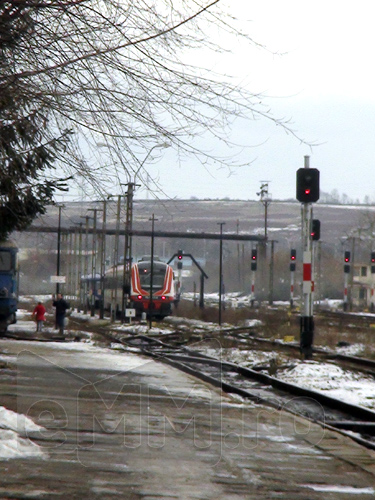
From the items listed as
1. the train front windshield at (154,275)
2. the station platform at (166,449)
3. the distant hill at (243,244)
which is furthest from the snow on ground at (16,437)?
the distant hill at (243,244)

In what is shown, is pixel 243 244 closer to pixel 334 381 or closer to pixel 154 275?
pixel 154 275

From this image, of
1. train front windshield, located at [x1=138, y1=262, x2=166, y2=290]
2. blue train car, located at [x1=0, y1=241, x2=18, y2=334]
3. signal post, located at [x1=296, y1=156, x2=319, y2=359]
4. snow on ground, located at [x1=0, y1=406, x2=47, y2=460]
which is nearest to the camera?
snow on ground, located at [x1=0, y1=406, x2=47, y2=460]

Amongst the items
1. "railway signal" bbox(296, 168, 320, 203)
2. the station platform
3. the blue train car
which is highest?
"railway signal" bbox(296, 168, 320, 203)

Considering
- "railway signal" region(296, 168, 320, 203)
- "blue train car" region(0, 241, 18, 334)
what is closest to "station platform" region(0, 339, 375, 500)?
"railway signal" region(296, 168, 320, 203)

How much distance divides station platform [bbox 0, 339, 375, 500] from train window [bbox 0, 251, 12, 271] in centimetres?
1862

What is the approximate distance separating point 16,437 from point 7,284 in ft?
76.2

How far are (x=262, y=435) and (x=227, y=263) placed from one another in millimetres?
99262

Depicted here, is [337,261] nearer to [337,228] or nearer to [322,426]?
[337,228]

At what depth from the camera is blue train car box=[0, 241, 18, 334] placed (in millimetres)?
29266

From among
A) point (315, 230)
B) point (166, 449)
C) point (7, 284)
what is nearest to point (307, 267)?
point (315, 230)

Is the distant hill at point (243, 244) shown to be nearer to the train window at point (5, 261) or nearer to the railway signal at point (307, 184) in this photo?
the train window at point (5, 261)

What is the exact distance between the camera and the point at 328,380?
14.8m

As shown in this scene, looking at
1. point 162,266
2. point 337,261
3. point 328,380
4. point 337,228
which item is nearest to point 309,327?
point 328,380

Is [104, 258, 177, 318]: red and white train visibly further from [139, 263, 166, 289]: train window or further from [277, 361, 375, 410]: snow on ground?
[277, 361, 375, 410]: snow on ground
